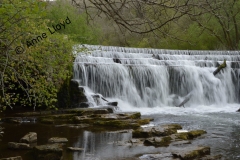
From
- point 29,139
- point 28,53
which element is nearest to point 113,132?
point 29,139

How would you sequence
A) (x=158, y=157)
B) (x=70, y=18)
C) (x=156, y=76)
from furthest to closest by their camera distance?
(x=70, y=18)
(x=156, y=76)
(x=158, y=157)

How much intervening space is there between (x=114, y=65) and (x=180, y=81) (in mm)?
5111

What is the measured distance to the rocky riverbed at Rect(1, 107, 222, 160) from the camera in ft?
25.8

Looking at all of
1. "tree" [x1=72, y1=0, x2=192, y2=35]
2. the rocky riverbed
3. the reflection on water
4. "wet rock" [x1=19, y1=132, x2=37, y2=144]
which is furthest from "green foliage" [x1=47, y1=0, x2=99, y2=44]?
"tree" [x1=72, y1=0, x2=192, y2=35]

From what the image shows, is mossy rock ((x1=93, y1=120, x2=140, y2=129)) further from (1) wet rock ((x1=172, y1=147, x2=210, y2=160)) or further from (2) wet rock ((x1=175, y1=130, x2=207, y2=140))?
(1) wet rock ((x1=172, y1=147, x2=210, y2=160))

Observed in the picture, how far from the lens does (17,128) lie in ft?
38.8

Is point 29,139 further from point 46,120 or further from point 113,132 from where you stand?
point 46,120

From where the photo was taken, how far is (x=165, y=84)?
2238 centimetres

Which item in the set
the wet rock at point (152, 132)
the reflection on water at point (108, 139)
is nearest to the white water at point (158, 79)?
the reflection on water at point (108, 139)

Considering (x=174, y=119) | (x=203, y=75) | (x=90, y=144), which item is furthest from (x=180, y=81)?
(x=90, y=144)

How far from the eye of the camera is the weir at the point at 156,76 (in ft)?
65.5

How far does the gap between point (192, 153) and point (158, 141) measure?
158 cm

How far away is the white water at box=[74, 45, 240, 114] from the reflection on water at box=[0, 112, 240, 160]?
6235 mm

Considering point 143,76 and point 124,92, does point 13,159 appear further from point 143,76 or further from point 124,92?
point 143,76
